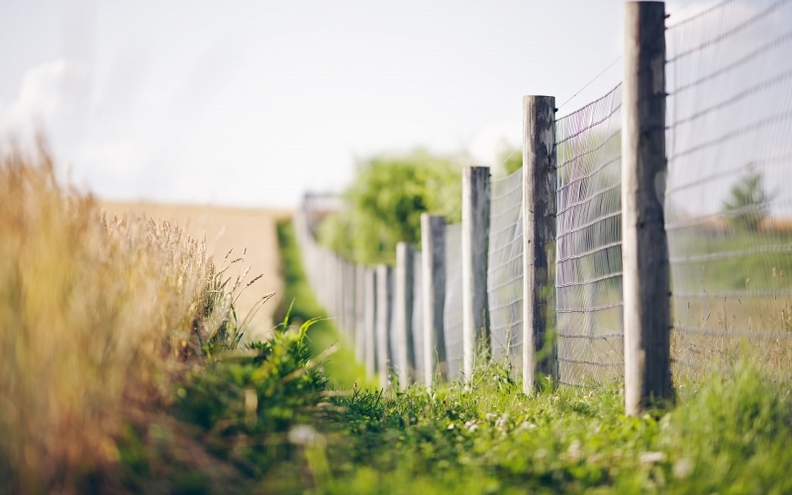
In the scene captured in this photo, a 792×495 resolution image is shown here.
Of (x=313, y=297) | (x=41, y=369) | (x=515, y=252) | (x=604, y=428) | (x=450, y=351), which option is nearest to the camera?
(x=41, y=369)

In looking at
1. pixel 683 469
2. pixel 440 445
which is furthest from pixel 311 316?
pixel 683 469

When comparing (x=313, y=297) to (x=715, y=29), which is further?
(x=313, y=297)

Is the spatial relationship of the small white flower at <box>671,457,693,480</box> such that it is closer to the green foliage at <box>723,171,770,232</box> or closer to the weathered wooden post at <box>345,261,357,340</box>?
the green foliage at <box>723,171,770,232</box>

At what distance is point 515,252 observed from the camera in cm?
617

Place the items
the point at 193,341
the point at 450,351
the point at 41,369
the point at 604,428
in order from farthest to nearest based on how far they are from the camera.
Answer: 1. the point at 450,351
2. the point at 193,341
3. the point at 604,428
4. the point at 41,369

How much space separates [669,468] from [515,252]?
3060mm

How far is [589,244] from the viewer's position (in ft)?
16.6

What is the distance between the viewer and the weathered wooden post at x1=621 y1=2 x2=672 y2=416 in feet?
13.0

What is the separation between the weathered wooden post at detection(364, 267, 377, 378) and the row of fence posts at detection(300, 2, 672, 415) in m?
5.34

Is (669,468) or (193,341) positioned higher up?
(193,341)

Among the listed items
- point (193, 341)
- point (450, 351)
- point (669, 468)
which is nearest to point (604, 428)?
point (669, 468)

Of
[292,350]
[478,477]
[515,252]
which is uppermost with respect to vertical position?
[515,252]

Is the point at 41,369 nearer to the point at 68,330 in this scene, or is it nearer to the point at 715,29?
the point at 68,330

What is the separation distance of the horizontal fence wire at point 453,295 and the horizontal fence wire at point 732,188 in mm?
4138
